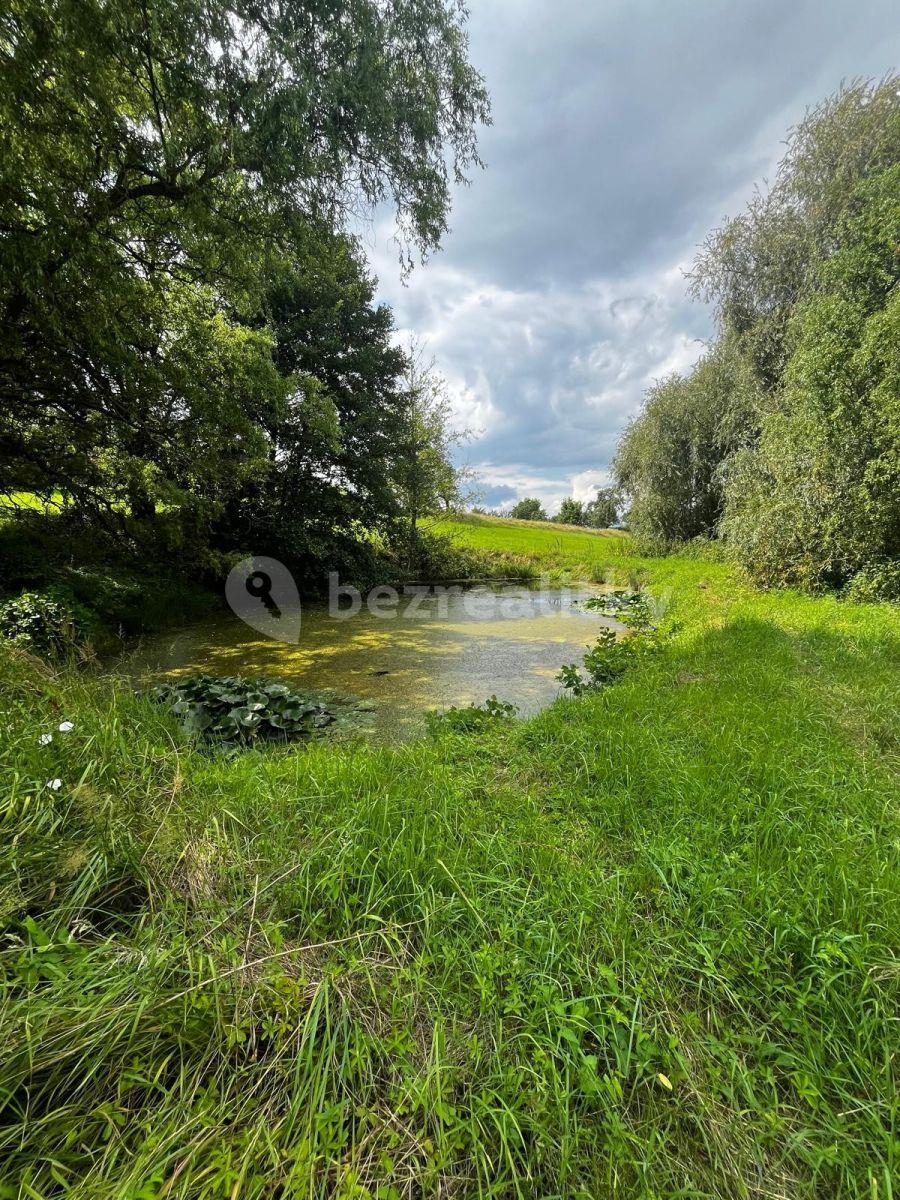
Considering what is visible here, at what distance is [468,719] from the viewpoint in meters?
3.90

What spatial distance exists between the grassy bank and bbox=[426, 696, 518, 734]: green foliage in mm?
1153

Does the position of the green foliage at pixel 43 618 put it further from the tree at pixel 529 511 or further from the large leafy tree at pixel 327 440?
the tree at pixel 529 511

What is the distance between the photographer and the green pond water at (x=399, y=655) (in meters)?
5.07

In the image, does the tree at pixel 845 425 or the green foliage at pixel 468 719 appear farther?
the tree at pixel 845 425

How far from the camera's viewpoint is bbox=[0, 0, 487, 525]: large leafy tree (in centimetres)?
326

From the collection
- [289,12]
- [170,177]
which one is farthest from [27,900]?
[289,12]

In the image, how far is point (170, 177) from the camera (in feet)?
12.9

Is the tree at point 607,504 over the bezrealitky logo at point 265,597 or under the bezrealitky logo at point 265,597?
over

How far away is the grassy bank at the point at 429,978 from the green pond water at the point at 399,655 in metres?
2.13

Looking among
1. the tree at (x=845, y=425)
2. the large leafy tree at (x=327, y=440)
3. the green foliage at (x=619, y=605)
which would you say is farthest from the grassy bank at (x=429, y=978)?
the large leafy tree at (x=327, y=440)

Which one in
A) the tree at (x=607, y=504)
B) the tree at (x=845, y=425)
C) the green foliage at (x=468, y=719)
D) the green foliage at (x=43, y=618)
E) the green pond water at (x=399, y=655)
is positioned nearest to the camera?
the green foliage at (x=468, y=719)

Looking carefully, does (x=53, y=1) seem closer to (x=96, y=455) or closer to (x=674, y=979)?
(x=96, y=455)

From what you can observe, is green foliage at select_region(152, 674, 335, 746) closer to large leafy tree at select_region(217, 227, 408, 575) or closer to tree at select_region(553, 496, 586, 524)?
large leafy tree at select_region(217, 227, 408, 575)

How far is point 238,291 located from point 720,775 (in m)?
6.76
